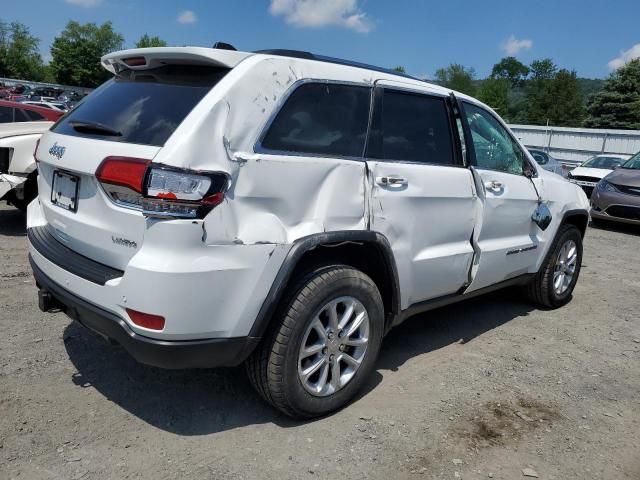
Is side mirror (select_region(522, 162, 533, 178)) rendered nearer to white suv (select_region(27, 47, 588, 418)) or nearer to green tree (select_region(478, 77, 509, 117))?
white suv (select_region(27, 47, 588, 418))

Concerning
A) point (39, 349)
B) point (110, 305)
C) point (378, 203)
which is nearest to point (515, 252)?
point (378, 203)

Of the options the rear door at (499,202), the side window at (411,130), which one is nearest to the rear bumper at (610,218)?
the rear door at (499,202)

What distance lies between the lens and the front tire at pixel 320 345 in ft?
8.96

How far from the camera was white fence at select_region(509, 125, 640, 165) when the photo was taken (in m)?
22.6

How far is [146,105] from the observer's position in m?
2.73

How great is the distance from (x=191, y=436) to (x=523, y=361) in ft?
8.08

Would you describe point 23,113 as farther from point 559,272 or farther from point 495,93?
point 495,93

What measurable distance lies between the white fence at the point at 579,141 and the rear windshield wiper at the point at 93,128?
2214cm

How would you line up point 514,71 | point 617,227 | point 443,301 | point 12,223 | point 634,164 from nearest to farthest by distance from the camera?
point 443,301 < point 12,223 < point 634,164 < point 617,227 < point 514,71

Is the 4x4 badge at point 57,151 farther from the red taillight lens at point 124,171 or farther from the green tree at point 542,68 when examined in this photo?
the green tree at point 542,68

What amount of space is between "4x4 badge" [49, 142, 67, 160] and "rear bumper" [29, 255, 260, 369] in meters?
0.73

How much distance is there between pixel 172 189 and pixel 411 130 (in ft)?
5.50

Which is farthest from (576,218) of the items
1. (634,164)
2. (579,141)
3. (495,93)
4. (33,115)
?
(495,93)

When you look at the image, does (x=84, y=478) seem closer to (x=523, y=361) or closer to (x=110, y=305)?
(x=110, y=305)
